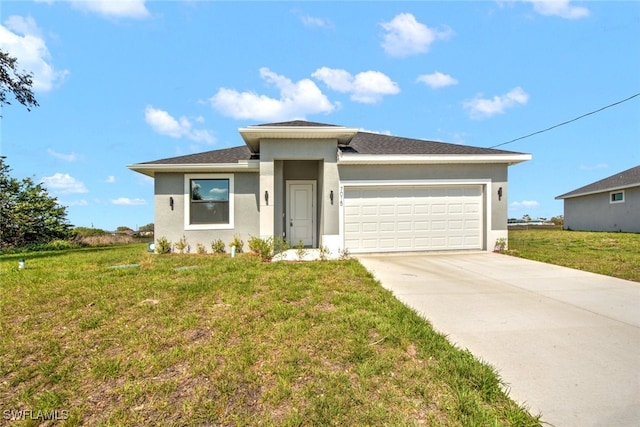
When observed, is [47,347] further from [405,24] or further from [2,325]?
[405,24]

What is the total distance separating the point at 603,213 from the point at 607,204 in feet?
2.17

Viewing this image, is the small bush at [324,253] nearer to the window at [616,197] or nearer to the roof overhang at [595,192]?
the roof overhang at [595,192]

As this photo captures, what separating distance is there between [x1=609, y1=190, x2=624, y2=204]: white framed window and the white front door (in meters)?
20.6

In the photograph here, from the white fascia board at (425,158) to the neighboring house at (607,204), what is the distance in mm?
14254

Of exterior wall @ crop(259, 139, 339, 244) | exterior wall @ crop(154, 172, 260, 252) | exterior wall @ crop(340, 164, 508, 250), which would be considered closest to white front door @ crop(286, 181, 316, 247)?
exterior wall @ crop(154, 172, 260, 252)

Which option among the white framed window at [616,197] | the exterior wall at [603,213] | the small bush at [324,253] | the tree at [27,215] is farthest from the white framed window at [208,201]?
the white framed window at [616,197]

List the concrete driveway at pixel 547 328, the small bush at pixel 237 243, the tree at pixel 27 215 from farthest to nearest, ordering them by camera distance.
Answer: the tree at pixel 27 215, the small bush at pixel 237 243, the concrete driveway at pixel 547 328

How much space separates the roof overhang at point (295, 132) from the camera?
837 cm

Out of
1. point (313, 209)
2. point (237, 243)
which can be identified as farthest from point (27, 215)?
point (313, 209)

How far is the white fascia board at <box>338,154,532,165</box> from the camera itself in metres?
9.12

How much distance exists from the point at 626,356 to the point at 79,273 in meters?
8.71

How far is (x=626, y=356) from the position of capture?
308cm

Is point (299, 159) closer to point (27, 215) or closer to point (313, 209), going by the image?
point (313, 209)

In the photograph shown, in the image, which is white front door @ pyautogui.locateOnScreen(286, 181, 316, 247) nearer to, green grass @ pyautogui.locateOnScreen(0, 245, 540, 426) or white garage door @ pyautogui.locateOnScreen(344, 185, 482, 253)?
white garage door @ pyautogui.locateOnScreen(344, 185, 482, 253)
